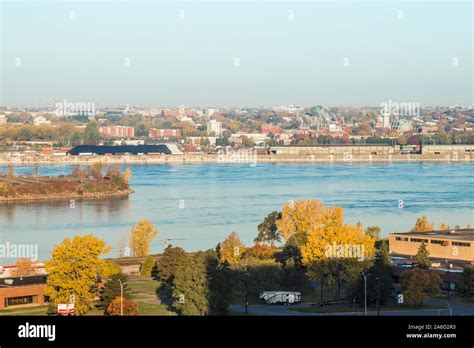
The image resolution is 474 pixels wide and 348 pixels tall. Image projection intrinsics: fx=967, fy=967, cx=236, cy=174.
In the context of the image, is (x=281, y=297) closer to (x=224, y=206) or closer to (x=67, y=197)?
(x=224, y=206)

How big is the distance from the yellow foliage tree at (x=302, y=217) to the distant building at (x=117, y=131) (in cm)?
3237

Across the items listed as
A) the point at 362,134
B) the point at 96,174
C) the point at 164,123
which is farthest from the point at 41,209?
the point at 164,123

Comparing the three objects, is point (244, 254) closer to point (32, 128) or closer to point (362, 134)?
point (32, 128)

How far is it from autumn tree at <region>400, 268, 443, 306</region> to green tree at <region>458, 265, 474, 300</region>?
0.54 feet

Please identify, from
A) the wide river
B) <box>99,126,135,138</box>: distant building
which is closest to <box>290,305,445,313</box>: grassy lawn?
the wide river

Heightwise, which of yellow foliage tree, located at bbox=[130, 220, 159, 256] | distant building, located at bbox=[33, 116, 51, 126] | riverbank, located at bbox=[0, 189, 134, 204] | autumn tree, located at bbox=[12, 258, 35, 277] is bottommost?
riverbank, located at bbox=[0, 189, 134, 204]

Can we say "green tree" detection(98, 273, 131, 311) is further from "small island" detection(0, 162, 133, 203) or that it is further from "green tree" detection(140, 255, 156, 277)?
"small island" detection(0, 162, 133, 203)

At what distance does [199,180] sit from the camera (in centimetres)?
2278

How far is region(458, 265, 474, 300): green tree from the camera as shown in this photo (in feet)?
21.7

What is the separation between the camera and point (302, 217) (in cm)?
1018

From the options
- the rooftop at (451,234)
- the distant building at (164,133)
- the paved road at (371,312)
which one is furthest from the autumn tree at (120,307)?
the distant building at (164,133)

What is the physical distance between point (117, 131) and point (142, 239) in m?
34.0

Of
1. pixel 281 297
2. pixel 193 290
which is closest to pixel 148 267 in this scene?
pixel 281 297
